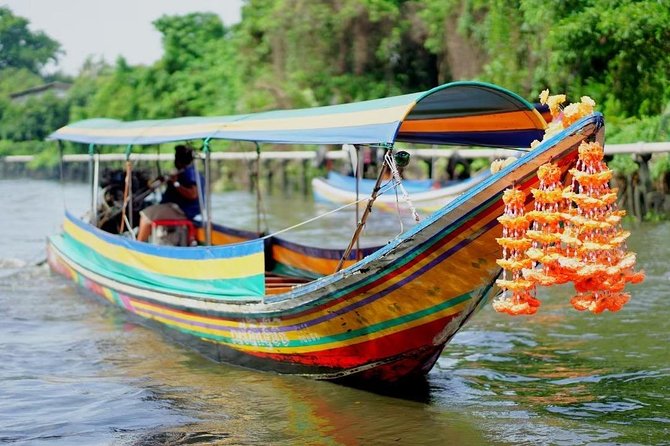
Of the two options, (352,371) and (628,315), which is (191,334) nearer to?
(352,371)

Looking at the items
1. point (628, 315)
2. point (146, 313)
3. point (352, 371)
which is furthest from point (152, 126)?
point (628, 315)

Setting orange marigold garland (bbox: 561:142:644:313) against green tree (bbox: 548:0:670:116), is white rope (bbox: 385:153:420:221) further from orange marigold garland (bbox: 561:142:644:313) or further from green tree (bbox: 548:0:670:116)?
green tree (bbox: 548:0:670:116)

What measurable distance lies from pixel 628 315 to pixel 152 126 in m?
4.47

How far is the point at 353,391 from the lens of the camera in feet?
22.0

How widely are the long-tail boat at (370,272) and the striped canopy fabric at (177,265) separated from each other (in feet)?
0.05

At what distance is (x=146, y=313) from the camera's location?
8.84 m

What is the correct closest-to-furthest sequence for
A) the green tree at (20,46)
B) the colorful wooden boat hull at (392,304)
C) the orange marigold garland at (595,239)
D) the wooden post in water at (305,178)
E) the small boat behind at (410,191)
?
the orange marigold garland at (595,239)
the colorful wooden boat hull at (392,304)
the small boat behind at (410,191)
the wooden post in water at (305,178)
the green tree at (20,46)

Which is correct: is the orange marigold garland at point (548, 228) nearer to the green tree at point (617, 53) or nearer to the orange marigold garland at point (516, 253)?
the orange marigold garland at point (516, 253)

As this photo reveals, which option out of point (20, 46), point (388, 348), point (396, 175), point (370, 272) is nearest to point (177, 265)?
point (388, 348)

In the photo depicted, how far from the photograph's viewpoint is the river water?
5.84 meters

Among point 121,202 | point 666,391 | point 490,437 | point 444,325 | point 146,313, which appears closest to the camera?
point 490,437

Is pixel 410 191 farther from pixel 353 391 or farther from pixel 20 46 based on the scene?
pixel 20 46

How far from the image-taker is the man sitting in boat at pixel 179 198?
9523 mm

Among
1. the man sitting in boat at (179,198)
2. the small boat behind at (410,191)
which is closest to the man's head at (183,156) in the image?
the man sitting in boat at (179,198)
